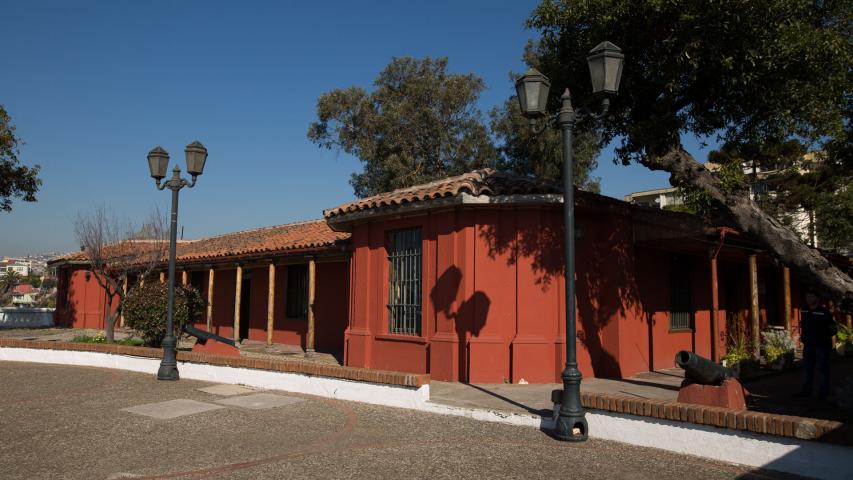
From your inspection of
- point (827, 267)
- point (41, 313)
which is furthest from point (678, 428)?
point (41, 313)

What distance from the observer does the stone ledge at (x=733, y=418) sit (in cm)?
481

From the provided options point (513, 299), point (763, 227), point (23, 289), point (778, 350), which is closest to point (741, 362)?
point (778, 350)

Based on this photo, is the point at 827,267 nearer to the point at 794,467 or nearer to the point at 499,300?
the point at 794,467

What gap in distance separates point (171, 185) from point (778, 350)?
12.0 meters

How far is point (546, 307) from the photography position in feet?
31.7

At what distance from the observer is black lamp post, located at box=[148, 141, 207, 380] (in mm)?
10711

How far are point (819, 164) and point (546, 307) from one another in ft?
58.8

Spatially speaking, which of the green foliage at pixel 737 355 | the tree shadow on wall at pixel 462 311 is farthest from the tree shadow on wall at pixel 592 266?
the green foliage at pixel 737 355

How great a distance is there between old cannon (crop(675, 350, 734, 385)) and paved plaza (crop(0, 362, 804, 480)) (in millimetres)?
952

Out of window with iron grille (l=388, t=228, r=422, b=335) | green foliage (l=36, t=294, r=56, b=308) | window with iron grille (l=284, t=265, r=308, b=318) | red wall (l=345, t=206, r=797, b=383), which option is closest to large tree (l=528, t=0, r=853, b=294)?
red wall (l=345, t=206, r=797, b=383)

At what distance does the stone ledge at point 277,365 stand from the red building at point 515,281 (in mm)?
1866

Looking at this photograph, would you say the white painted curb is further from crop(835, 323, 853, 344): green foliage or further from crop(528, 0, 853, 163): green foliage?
Answer: crop(835, 323, 853, 344): green foliage

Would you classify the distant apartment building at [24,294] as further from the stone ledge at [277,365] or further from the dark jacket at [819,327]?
the dark jacket at [819,327]

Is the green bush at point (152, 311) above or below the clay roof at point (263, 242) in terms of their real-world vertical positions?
below
